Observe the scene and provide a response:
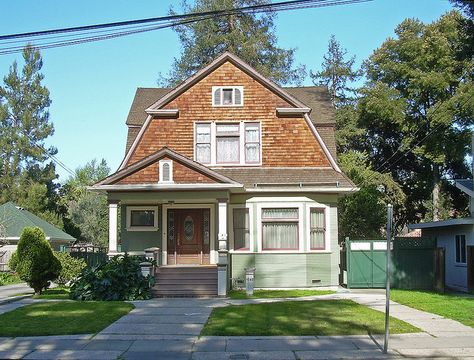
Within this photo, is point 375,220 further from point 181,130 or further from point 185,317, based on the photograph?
point 185,317

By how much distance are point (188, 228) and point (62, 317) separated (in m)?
8.85

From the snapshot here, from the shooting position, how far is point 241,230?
21.5 meters

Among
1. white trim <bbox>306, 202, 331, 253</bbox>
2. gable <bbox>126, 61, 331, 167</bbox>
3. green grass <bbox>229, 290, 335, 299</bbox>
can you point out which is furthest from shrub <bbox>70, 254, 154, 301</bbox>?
white trim <bbox>306, 202, 331, 253</bbox>

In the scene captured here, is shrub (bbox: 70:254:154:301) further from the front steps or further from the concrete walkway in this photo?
the concrete walkway

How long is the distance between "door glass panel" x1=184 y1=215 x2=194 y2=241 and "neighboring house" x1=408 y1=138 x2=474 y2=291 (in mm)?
10779

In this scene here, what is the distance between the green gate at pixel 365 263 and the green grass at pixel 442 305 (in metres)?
2.17

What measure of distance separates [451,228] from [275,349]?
59.1 ft

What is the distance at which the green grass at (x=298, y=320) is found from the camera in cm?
1158

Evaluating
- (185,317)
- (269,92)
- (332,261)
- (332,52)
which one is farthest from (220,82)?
(332,52)

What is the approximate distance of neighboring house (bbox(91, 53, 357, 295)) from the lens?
19719mm

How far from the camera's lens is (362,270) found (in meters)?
21.9

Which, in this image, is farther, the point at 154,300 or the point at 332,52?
the point at 332,52

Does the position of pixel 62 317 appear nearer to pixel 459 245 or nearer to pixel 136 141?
pixel 136 141

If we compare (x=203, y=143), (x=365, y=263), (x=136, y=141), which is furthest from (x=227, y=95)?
(x=365, y=263)
